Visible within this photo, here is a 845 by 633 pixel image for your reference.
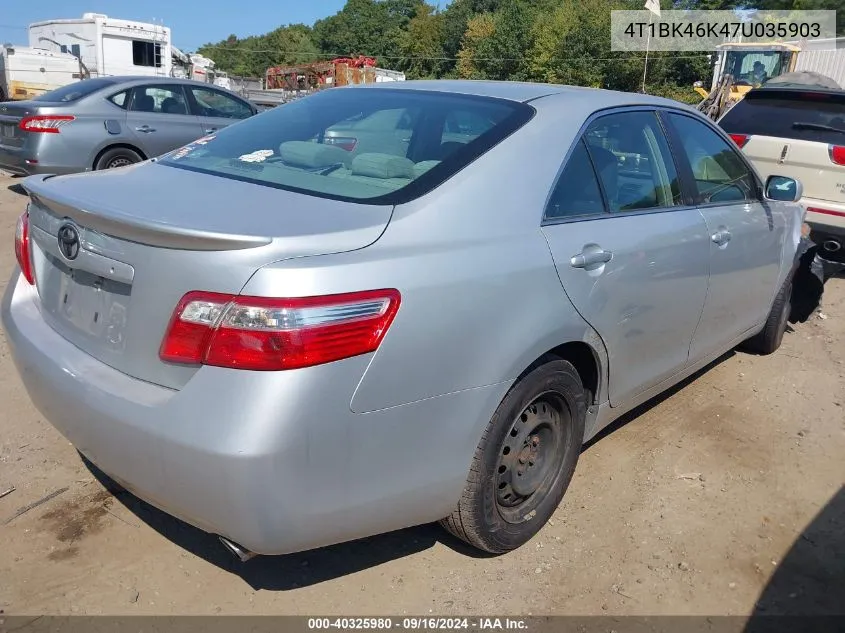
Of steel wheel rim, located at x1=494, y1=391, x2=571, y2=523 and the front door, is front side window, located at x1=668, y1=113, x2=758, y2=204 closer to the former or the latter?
the front door

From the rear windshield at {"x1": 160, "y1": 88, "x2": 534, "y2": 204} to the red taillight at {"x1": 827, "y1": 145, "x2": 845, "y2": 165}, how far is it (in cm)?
488

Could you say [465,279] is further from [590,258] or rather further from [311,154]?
[311,154]

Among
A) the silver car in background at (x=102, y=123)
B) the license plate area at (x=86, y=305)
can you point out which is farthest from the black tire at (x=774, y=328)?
the silver car in background at (x=102, y=123)

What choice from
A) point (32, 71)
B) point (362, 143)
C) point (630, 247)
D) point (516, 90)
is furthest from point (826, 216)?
point (32, 71)

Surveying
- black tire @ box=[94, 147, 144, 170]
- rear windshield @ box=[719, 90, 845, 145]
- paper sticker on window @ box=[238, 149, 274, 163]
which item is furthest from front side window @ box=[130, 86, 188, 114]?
paper sticker on window @ box=[238, 149, 274, 163]

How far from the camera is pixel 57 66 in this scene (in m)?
22.8

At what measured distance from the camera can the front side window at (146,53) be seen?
78.5 feet

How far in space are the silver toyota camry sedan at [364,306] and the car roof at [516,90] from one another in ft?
0.08

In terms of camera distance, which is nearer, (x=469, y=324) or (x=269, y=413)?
(x=269, y=413)

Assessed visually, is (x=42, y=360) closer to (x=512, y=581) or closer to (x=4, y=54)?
(x=512, y=581)

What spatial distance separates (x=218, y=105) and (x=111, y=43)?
16477 mm

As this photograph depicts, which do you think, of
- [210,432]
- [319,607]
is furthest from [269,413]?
[319,607]

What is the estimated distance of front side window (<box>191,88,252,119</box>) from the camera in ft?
31.1

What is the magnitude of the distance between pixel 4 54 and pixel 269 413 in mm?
25898
